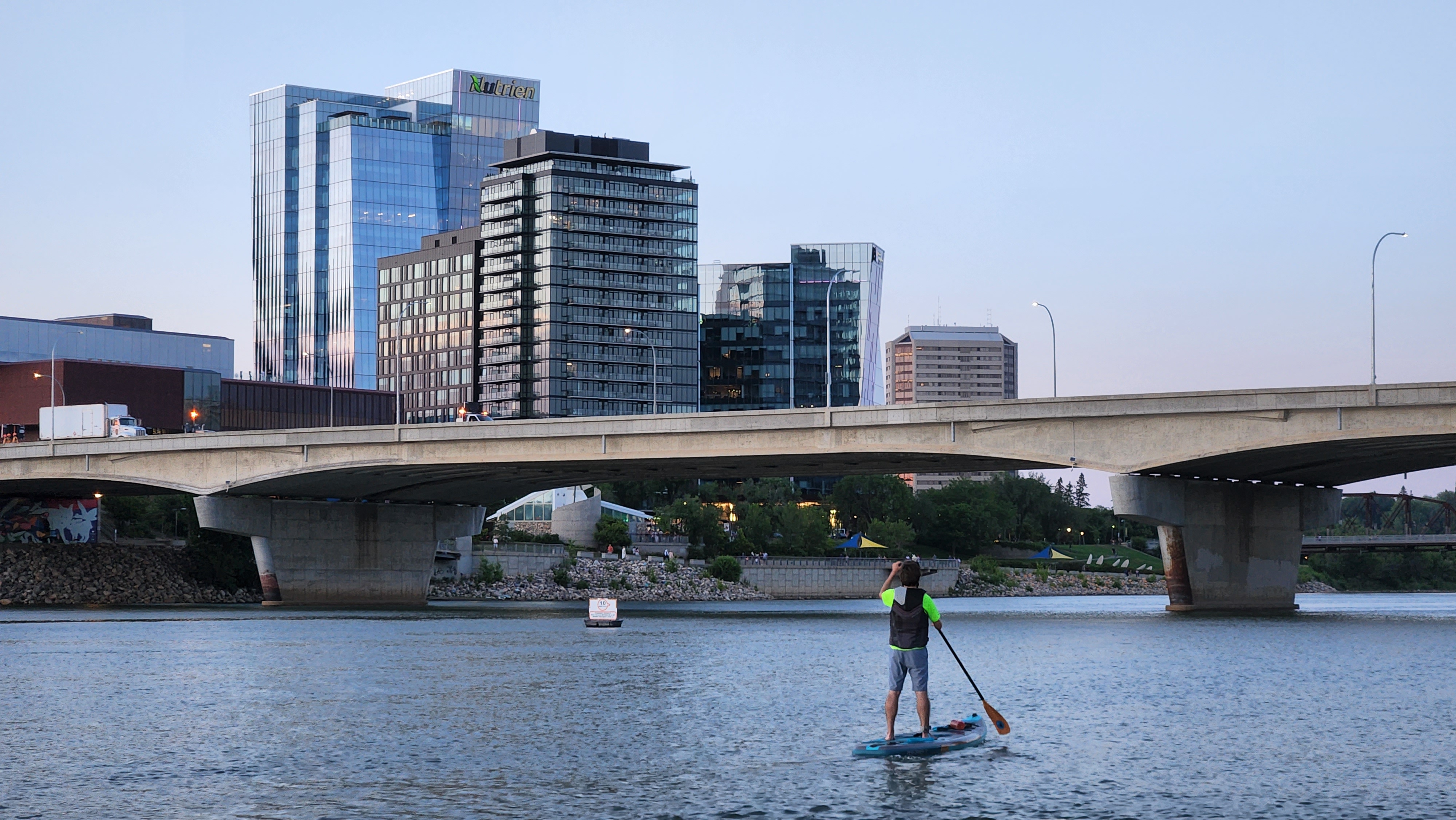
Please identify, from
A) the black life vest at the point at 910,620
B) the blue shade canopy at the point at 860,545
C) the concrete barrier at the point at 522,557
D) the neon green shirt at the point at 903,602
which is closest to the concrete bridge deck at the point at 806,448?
the concrete barrier at the point at 522,557

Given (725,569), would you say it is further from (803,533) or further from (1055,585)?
(1055,585)

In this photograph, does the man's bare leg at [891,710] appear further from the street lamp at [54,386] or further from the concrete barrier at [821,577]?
the concrete barrier at [821,577]

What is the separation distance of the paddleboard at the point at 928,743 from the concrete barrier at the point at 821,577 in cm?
11421

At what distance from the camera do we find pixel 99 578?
99.9 m

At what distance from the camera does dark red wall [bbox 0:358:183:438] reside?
13412cm

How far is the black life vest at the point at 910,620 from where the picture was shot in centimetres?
2161

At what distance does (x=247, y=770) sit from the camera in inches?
813

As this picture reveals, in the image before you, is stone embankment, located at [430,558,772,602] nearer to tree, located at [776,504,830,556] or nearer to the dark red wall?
tree, located at [776,504,830,556]

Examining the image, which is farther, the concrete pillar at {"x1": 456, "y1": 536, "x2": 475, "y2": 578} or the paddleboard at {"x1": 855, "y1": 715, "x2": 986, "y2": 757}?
the concrete pillar at {"x1": 456, "y1": 536, "x2": 475, "y2": 578}

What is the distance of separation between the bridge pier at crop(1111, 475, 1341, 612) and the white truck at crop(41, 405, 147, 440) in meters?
59.9

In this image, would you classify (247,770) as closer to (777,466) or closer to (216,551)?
(777,466)

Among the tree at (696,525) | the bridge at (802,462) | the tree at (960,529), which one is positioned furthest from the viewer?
the tree at (960,529)

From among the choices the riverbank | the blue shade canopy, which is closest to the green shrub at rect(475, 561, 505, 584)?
the riverbank

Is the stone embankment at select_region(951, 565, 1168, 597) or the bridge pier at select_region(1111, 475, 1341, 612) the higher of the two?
the bridge pier at select_region(1111, 475, 1341, 612)
